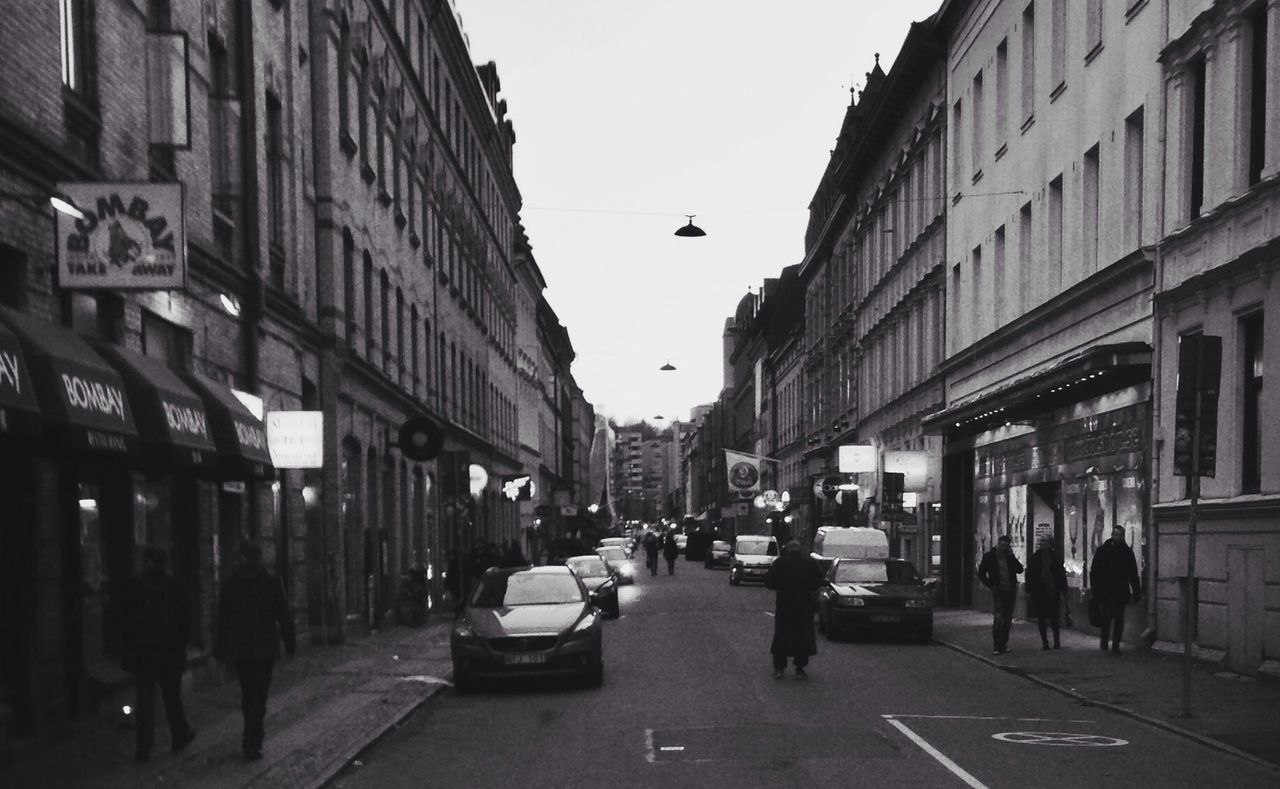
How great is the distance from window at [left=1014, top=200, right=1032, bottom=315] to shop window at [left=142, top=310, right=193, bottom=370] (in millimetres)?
17578

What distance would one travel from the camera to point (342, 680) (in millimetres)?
19891

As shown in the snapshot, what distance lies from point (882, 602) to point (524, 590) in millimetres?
8533

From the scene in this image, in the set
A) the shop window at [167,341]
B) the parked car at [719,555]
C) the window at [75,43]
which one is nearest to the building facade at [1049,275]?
the shop window at [167,341]

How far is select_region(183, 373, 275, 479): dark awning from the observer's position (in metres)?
16.3

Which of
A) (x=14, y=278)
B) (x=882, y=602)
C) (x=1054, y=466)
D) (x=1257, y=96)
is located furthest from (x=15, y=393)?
(x=1054, y=466)

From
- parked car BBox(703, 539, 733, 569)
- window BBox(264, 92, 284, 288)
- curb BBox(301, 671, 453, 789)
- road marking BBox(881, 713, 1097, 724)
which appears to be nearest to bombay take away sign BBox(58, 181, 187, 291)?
curb BBox(301, 671, 453, 789)

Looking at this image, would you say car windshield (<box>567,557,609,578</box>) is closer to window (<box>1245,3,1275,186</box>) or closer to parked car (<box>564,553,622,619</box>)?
parked car (<box>564,553,622,619</box>)

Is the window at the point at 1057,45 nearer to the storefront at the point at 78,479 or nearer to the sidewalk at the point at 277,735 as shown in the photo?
the sidewalk at the point at 277,735

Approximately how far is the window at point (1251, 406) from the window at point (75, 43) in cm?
1349

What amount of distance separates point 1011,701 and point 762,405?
84947 millimetres

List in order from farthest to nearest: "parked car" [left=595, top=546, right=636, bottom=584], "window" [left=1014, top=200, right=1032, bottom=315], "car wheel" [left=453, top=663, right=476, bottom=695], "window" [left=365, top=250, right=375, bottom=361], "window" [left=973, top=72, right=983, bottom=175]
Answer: "parked car" [left=595, top=546, right=636, bottom=584] < "window" [left=973, top=72, right=983, bottom=175] < "window" [left=365, top=250, right=375, bottom=361] < "window" [left=1014, top=200, right=1032, bottom=315] < "car wheel" [left=453, top=663, right=476, bottom=695]

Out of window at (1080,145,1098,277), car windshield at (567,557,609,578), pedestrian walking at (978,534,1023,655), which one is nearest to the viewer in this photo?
pedestrian walking at (978,534,1023,655)

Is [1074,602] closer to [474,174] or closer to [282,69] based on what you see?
[282,69]

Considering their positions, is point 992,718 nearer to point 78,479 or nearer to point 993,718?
point 993,718
